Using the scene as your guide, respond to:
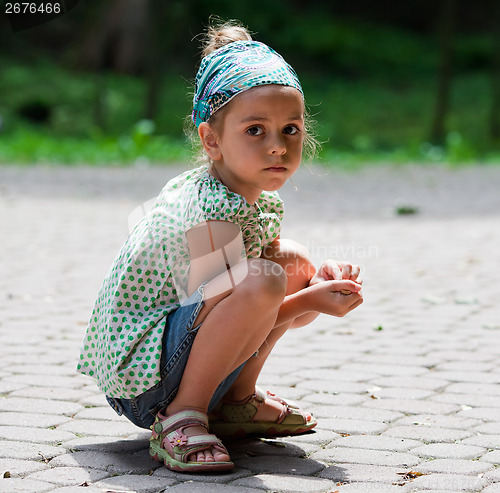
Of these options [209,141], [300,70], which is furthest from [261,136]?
[300,70]

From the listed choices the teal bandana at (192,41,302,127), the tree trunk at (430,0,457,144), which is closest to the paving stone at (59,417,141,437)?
the teal bandana at (192,41,302,127)

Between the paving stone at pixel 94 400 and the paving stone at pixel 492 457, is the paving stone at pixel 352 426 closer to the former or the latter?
the paving stone at pixel 492 457

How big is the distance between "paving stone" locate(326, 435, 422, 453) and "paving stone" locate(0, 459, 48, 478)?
0.86 metres

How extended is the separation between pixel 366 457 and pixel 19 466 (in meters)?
0.97

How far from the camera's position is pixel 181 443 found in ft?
7.97

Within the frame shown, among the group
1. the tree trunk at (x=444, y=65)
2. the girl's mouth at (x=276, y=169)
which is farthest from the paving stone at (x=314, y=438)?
the tree trunk at (x=444, y=65)

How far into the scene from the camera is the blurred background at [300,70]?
18.7 meters

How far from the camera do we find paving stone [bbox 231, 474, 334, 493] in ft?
7.57

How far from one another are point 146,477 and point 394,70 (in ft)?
83.7

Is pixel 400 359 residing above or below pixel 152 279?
below

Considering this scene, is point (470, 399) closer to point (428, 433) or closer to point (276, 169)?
point (428, 433)

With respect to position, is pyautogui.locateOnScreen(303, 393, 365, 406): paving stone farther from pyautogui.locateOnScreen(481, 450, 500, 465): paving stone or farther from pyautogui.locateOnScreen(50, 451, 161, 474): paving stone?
pyautogui.locateOnScreen(50, 451, 161, 474): paving stone

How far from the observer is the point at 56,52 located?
26.4 meters

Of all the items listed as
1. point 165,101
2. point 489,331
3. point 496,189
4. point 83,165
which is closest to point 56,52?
point 165,101
